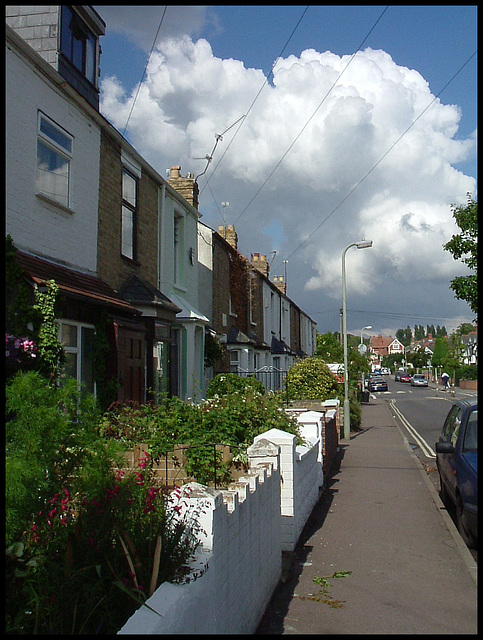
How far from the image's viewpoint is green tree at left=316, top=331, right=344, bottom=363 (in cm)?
3850

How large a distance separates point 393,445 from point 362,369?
18.1 meters

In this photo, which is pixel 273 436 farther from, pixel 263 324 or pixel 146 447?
pixel 263 324

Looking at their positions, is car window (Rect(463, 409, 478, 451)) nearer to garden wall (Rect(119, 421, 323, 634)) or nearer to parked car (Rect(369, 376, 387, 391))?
garden wall (Rect(119, 421, 323, 634))

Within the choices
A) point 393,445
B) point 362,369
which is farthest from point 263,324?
point 393,445

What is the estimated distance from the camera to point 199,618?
3.27m

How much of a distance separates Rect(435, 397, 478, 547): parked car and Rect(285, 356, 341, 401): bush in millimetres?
12161

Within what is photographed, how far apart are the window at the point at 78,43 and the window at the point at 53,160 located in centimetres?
186

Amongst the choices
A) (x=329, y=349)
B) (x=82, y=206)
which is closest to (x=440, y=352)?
(x=329, y=349)

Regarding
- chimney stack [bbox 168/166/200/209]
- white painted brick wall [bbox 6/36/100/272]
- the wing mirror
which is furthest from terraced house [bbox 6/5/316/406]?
the wing mirror

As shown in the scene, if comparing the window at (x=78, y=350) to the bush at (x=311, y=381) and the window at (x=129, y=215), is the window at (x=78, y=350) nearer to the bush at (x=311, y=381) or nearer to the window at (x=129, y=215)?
the window at (x=129, y=215)

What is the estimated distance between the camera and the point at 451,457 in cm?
831

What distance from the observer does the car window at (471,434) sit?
7879 mm

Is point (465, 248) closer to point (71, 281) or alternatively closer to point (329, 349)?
point (71, 281)

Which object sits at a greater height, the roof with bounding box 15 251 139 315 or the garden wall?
the roof with bounding box 15 251 139 315
